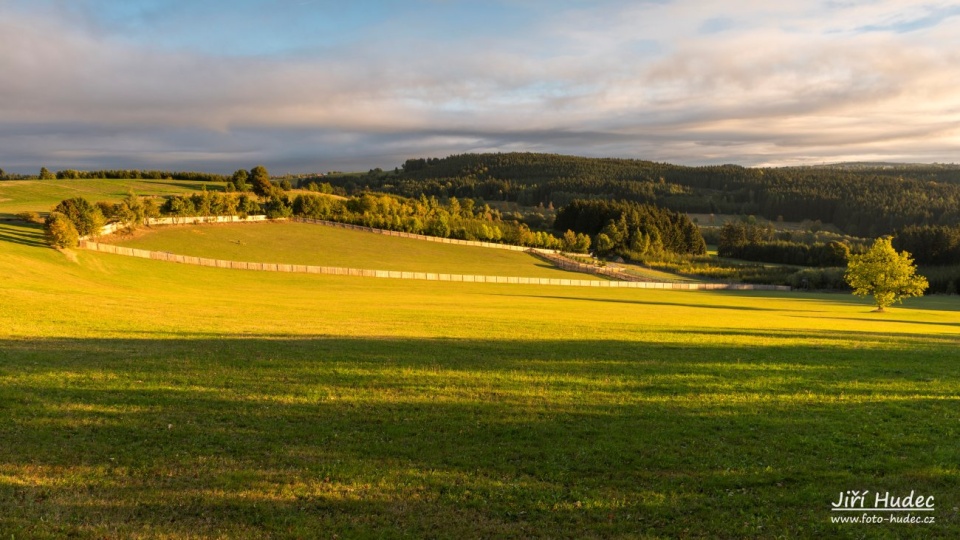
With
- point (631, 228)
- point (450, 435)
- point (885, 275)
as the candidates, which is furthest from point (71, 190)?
point (885, 275)

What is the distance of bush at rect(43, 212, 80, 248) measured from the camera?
→ 53438 mm

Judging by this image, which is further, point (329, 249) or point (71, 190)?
point (71, 190)

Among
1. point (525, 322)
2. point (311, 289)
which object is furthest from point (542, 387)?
point (311, 289)

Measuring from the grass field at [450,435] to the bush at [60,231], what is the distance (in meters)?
35.1

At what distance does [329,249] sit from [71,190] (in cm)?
4950

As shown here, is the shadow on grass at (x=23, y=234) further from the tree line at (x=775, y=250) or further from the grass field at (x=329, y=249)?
the tree line at (x=775, y=250)

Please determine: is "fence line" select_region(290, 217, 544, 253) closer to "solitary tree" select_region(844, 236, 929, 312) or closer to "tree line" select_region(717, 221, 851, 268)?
"tree line" select_region(717, 221, 851, 268)

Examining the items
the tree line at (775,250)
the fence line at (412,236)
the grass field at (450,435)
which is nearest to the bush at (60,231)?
the grass field at (450,435)

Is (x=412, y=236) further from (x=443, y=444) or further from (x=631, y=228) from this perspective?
(x=443, y=444)

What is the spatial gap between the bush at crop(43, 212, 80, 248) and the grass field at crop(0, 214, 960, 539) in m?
35.1

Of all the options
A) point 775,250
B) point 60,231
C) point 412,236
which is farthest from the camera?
point 775,250

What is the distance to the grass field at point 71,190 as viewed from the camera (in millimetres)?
84562

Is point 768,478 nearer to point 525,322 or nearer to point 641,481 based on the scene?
point 641,481

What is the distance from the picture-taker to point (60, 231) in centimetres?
5338
